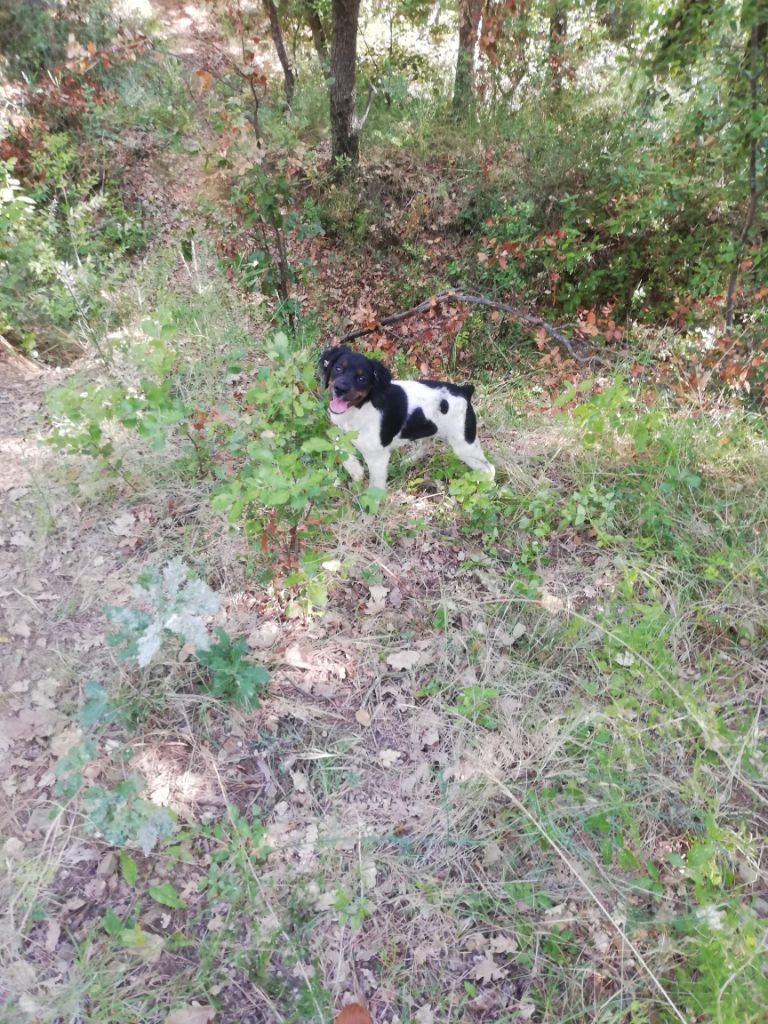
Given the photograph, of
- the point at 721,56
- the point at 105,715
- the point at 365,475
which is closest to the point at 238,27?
the point at 721,56

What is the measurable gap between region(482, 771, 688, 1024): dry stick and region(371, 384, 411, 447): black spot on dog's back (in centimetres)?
182

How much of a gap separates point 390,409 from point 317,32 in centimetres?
739

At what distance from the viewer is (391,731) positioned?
8.00 feet

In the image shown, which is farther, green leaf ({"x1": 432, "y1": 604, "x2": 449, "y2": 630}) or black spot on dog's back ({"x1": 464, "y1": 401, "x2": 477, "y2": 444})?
black spot on dog's back ({"x1": 464, "y1": 401, "x2": 477, "y2": 444})

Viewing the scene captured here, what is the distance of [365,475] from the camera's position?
12.1 ft

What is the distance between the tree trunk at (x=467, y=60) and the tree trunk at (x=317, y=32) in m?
1.74

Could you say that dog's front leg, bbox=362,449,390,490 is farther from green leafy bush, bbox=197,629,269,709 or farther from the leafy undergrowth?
green leafy bush, bbox=197,629,269,709

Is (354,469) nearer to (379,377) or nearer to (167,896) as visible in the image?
(379,377)

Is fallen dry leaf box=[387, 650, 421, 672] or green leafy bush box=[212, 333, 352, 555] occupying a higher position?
green leafy bush box=[212, 333, 352, 555]

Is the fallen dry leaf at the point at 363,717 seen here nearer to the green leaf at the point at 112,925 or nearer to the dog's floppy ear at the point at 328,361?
the green leaf at the point at 112,925

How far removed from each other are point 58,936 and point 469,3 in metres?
9.25

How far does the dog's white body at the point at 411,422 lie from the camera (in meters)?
3.17

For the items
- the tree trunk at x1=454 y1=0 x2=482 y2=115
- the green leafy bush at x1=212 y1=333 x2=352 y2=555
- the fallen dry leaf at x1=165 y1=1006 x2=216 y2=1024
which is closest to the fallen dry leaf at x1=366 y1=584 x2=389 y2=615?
the green leafy bush at x1=212 y1=333 x2=352 y2=555

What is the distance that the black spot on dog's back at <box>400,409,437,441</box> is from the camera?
10.7 ft
